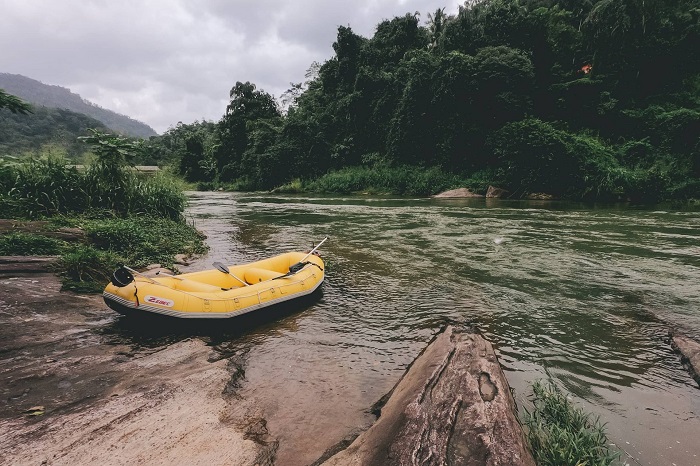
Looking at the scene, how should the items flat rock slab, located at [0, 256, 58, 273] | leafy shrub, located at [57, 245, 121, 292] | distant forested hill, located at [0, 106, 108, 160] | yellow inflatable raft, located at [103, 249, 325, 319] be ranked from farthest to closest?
distant forested hill, located at [0, 106, 108, 160] < leafy shrub, located at [57, 245, 121, 292] < flat rock slab, located at [0, 256, 58, 273] < yellow inflatable raft, located at [103, 249, 325, 319]

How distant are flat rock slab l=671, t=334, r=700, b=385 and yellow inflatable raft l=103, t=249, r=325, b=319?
156 inches

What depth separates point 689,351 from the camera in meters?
3.31

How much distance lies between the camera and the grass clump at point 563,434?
1990mm

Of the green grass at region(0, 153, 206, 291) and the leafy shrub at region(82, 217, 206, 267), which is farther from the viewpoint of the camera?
the leafy shrub at region(82, 217, 206, 267)

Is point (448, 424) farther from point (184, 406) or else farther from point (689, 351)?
point (689, 351)

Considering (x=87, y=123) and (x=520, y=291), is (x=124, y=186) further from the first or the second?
(x=87, y=123)

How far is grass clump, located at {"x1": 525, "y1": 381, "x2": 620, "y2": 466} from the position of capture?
199 cm

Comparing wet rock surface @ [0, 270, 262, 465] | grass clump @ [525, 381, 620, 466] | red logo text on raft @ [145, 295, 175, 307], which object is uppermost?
red logo text on raft @ [145, 295, 175, 307]

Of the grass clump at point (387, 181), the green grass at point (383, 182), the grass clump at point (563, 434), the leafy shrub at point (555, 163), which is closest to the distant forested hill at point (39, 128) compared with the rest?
the green grass at point (383, 182)

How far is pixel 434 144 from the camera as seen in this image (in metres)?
26.5

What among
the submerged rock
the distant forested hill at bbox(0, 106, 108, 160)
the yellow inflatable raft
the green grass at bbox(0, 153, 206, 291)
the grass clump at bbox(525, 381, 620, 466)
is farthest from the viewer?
the distant forested hill at bbox(0, 106, 108, 160)

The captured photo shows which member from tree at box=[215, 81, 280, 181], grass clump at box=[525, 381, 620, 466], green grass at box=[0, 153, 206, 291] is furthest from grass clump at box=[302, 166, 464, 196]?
grass clump at box=[525, 381, 620, 466]

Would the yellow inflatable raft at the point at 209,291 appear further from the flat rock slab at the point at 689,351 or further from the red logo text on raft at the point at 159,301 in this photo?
the flat rock slab at the point at 689,351

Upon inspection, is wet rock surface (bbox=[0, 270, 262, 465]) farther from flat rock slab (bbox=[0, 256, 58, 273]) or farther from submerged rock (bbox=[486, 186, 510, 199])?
submerged rock (bbox=[486, 186, 510, 199])
